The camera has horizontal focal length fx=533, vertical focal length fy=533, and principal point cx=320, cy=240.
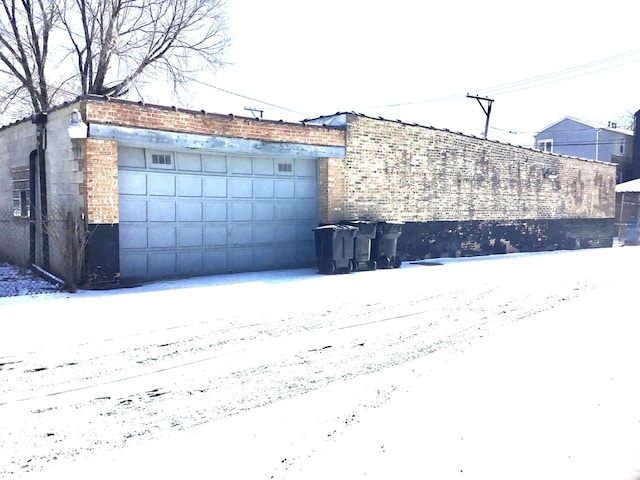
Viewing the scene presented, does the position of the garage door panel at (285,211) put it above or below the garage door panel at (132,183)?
below

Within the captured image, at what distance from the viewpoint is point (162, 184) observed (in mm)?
11078

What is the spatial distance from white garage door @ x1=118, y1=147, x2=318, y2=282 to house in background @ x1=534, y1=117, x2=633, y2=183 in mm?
30904

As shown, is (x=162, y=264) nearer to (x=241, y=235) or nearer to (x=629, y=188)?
(x=241, y=235)

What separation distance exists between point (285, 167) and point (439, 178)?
17.6 ft

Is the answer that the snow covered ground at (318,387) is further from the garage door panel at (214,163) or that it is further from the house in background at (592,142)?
the house in background at (592,142)

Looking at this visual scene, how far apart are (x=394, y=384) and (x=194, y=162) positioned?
7990mm

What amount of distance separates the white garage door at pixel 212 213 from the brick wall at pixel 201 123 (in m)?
0.61

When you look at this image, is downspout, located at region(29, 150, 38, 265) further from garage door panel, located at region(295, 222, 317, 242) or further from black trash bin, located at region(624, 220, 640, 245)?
black trash bin, located at region(624, 220, 640, 245)

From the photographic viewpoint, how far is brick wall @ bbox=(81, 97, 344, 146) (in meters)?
9.87

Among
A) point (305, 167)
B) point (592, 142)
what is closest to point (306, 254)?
point (305, 167)

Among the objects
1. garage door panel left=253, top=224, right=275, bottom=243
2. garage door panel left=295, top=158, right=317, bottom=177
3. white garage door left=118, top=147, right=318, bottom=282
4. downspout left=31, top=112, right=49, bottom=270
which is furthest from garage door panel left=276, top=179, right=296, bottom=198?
downspout left=31, top=112, right=49, bottom=270

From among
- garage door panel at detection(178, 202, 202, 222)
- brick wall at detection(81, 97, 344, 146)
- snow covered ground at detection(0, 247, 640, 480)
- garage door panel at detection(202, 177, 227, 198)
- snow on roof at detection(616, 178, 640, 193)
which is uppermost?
brick wall at detection(81, 97, 344, 146)

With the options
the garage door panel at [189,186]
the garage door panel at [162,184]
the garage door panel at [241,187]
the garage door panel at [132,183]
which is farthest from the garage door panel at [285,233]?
the garage door panel at [132,183]

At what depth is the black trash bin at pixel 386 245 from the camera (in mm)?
13516
